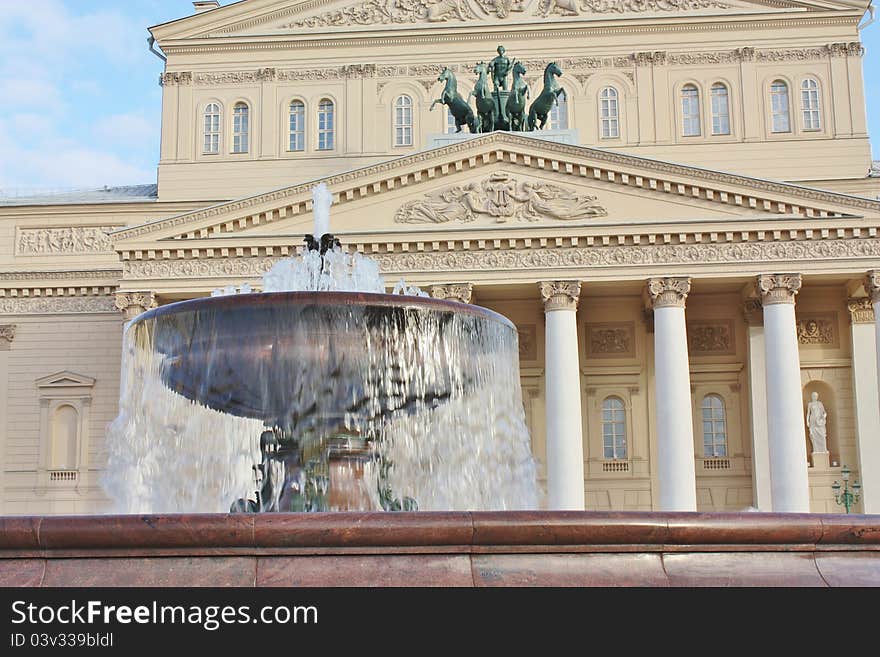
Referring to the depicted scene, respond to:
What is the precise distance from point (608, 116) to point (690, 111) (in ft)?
8.56

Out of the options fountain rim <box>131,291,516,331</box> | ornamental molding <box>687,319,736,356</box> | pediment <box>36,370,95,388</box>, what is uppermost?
ornamental molding <box>687,319,736,356</box>

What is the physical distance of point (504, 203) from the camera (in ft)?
107

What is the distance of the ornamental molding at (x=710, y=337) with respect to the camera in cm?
3619

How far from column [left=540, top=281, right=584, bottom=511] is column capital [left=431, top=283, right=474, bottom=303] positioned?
6.04 ft

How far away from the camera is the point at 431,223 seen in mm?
32719

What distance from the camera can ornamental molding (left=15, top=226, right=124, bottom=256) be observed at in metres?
39.6

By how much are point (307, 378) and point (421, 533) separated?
4563 millimetres

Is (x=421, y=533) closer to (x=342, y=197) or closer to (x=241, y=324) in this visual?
(x=241, y=324)

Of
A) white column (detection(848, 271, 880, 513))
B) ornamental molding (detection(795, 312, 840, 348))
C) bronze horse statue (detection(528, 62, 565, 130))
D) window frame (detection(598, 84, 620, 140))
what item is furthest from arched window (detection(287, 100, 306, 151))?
white column (detection(848, 271, 880, 513))

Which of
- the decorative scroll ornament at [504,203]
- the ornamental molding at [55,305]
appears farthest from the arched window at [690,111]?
the ornamental molding at [55,305]

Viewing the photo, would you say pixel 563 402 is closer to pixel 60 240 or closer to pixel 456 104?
pixel 456 104

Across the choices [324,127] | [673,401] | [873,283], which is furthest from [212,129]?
[873,283]

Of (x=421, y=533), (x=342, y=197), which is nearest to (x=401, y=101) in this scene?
(x=342, y=197)

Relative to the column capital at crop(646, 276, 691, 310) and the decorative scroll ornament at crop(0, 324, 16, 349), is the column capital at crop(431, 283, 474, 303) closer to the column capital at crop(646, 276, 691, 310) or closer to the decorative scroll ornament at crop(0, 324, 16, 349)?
the column capital at crop(646, 276, 691, 310)
